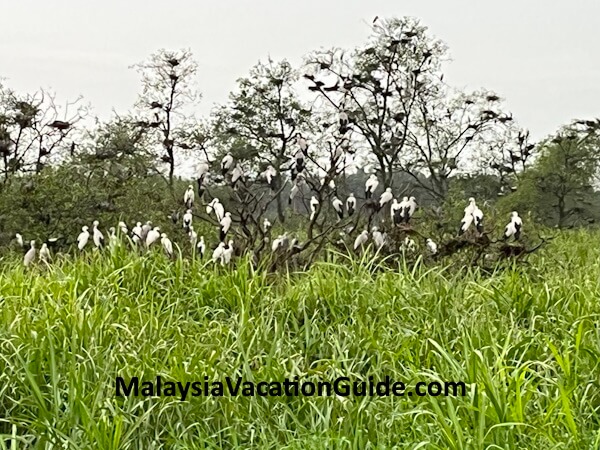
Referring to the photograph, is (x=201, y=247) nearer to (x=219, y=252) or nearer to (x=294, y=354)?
(x=219, y=252)

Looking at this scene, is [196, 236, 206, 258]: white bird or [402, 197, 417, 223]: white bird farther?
[402, 197, 417, 223]: white bird

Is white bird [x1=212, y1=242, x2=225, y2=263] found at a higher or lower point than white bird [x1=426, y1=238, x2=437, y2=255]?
lower

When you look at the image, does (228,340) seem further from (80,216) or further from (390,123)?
(390,123)

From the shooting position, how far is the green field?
6.71 ft

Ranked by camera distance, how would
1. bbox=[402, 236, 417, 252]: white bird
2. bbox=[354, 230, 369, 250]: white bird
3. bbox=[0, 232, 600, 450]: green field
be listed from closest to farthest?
bbox=[0, 232, 600, 450]: green field → bbox=[354, 230, 369, 250]: white bird → bbox=[402, 236, 417, 252]: white bird

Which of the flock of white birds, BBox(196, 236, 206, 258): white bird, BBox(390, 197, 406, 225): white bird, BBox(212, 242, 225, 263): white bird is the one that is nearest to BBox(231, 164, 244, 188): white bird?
the flock of white birds

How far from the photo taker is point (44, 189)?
623cm

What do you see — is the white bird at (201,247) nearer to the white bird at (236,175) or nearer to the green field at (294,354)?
the white bird at (236,175)

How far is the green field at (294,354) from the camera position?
204 cm

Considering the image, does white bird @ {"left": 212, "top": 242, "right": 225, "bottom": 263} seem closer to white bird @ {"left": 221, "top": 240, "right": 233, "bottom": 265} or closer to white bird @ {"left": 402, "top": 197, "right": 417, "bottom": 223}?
white bird @ {"left": 221, "top": 240, "right": 233, "bottom": 265}

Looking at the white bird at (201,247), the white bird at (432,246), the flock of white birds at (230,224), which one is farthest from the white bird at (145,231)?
the white bird at (432,246)

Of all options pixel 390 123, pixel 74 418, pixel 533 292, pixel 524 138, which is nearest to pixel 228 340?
pixel 74 418

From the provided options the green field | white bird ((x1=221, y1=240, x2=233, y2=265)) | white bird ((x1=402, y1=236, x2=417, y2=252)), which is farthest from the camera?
white bird ((x1=402, y1=236, x2=417, y2=252))

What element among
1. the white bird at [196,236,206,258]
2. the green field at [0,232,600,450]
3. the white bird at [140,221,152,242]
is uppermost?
the white bird at [140,221,152,242]
